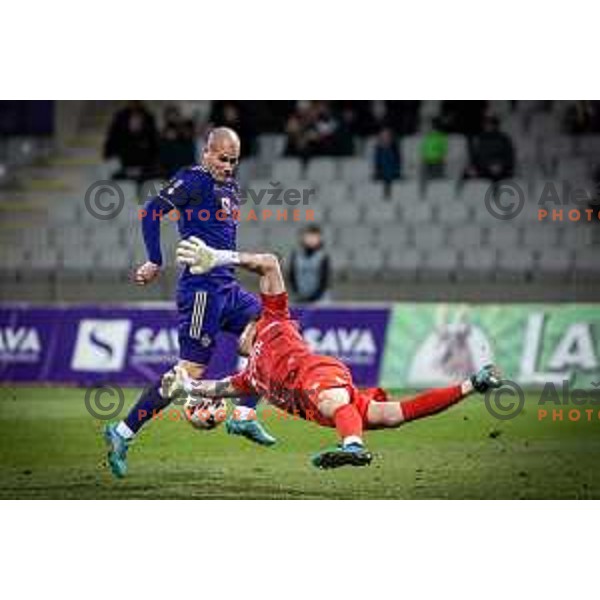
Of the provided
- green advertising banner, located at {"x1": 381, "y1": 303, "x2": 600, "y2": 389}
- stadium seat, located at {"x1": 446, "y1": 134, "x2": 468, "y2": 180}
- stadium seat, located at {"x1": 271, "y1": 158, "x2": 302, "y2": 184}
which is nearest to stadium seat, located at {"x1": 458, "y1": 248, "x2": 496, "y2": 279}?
green advertising banner, located at {"x1": 381, "y1": 303, "x2": 600, "y2": 389}

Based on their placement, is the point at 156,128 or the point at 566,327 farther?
the point at 566,327

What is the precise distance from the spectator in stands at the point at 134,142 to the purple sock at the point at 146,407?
4.61 feet

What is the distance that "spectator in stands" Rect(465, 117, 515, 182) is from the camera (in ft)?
39.4

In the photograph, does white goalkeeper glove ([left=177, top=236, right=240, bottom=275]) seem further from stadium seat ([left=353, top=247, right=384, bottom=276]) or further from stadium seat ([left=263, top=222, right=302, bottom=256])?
stadium seat ([left=353, top=247, right=384, bottom=276])

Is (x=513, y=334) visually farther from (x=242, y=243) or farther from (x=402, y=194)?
(x=242, y=243)

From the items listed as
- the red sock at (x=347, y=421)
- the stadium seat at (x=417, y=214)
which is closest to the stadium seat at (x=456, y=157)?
the stadium seat at (x=417, y=214)

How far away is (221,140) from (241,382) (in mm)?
1213

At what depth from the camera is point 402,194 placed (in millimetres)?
12734

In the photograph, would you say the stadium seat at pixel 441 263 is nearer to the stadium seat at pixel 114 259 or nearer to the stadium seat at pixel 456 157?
the stadium seat at pixel 456 157

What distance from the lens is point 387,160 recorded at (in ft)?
41.8

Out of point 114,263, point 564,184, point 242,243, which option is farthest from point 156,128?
point 564,184

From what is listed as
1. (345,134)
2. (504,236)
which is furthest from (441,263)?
(345,134)

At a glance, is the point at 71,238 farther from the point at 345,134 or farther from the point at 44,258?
the point at 345,134
